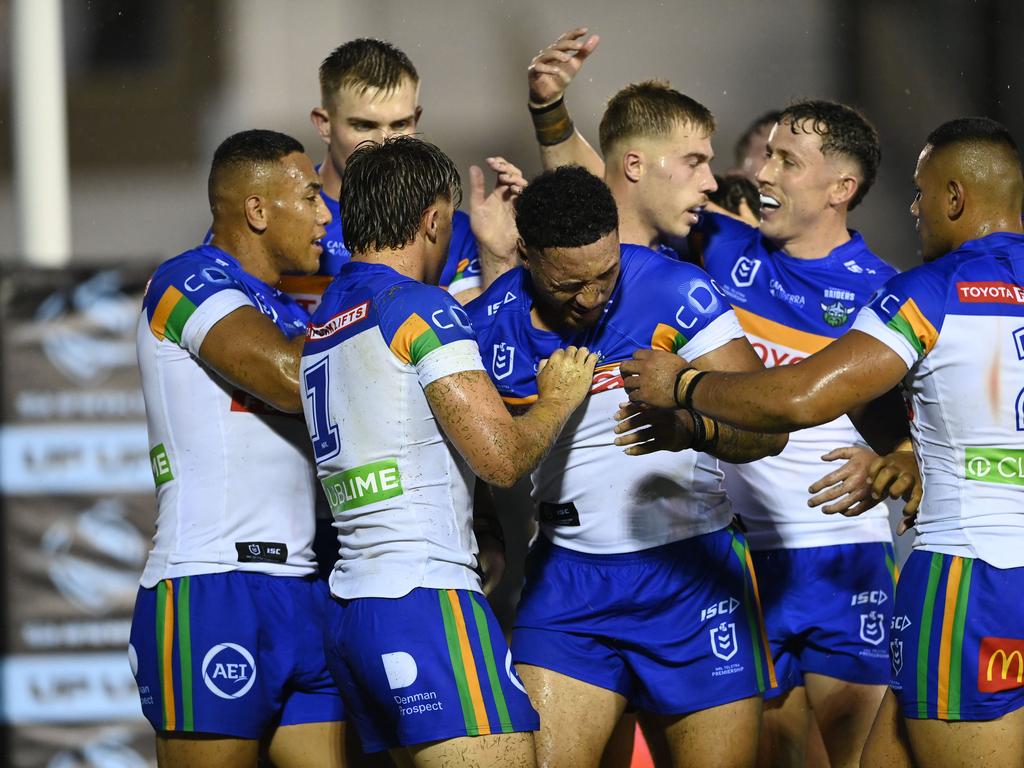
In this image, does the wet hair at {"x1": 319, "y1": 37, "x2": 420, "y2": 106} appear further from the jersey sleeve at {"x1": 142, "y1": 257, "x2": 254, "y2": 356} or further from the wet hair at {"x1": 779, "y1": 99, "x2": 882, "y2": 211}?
the wet hair at {"x1": 779, "y1": 99, "x2": 882, "y2": 211}

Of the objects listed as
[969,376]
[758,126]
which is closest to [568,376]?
[969,376]

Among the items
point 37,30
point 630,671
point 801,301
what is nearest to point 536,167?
point 37,30

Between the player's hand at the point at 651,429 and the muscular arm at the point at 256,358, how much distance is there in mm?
879

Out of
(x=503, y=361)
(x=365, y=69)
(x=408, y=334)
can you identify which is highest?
(x=365, y=69)

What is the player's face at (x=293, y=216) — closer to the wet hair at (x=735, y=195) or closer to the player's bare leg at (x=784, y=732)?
the wet hair at (x=735, y=195)

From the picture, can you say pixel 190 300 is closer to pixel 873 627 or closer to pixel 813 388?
pixel 813 388

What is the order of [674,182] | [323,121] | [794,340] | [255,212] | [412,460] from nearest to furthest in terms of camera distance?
[412,460]
[255,212]
[674,182]
[794,340]
[323,121]

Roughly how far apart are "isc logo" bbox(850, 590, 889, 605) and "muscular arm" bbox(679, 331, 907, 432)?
49.3 inches

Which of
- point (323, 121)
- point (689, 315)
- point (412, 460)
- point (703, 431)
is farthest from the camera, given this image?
point (323, 121)

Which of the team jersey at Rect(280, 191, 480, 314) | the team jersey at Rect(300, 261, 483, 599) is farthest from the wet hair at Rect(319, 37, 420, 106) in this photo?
the team jersey at Rect(300, 261, 483, 599)

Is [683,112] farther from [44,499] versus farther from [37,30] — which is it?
[37,30]

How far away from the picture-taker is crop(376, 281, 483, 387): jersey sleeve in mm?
3041

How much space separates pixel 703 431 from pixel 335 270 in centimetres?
159

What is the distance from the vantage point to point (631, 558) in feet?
12.0
